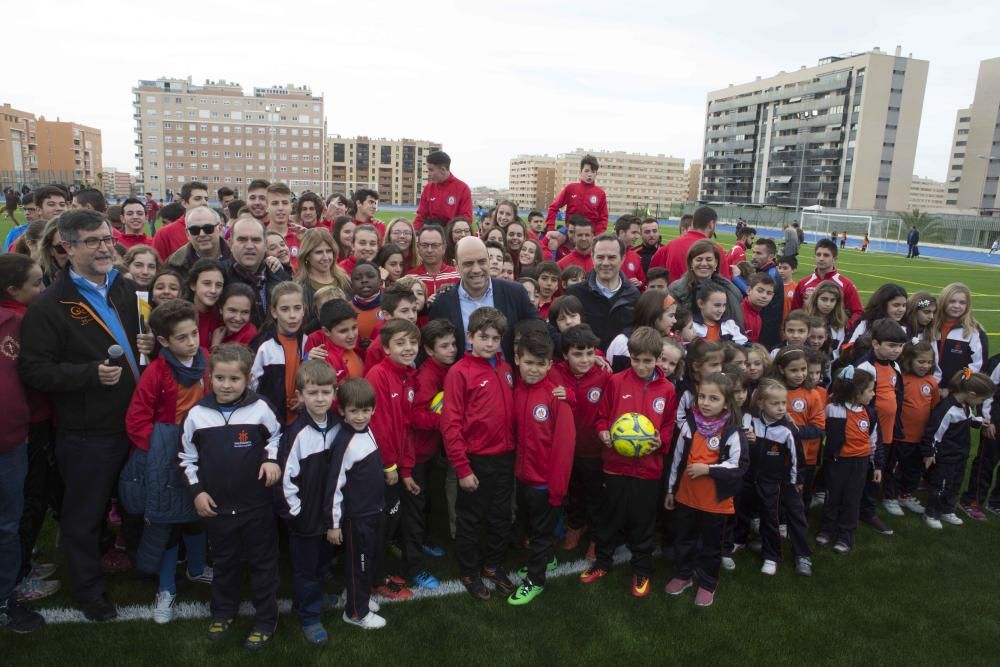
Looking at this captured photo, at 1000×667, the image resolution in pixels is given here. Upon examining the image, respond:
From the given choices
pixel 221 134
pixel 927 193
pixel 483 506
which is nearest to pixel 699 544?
pixel 483 506

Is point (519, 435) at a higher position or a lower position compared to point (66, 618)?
higher

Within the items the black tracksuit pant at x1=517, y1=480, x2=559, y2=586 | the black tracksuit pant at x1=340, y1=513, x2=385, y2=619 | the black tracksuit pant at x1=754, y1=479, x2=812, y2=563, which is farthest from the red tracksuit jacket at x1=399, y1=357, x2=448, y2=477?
the black tracksuit pant at x1=754, y1=479, x2=812, y2=563

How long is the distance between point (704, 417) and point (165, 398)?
3.35 metres

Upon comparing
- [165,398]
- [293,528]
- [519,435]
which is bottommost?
[293,528]

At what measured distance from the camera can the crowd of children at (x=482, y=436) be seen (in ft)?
11.5

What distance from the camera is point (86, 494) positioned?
3.57 m

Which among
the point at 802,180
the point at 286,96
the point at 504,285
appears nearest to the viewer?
the point at 504,285

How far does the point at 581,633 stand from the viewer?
370 cm

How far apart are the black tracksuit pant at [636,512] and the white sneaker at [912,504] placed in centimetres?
294

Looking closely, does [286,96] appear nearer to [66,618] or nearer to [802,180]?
[802,180]

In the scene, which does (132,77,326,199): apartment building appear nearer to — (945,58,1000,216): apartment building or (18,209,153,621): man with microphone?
(945,58,1000,216): apartment building

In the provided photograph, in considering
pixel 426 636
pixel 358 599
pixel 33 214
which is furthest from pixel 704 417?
pixel 33 214

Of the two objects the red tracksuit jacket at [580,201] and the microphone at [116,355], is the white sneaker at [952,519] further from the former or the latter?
the microphone at [116,355]

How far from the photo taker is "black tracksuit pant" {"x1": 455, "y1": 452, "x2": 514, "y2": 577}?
13.0 feet
